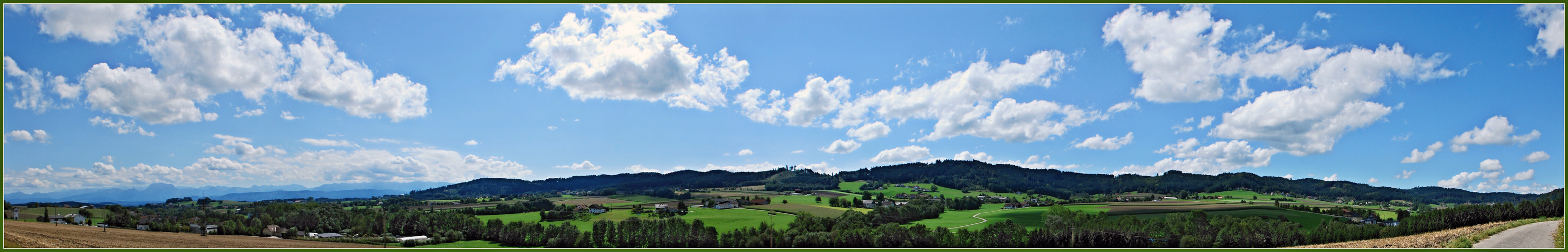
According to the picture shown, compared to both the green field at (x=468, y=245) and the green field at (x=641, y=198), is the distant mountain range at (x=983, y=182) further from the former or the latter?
the green field at (x=468, y=245)

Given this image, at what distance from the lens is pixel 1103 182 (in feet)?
275

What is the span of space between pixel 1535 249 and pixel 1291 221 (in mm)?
27421

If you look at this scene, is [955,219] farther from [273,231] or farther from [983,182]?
[273,231]

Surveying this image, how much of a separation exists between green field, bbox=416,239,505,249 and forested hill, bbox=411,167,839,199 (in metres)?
49.1

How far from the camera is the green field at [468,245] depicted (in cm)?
3544

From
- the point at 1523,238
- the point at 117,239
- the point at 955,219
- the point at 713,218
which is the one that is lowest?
the point at 955,219

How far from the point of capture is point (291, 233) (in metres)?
37.2

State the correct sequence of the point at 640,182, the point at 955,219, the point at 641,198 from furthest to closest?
the point at 640,182 → the point at 641,198 → the point at 955,219

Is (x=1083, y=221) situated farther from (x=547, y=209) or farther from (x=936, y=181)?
(x=936, y=181)

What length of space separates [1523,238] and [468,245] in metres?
48.1

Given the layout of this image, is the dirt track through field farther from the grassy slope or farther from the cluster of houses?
the cluster of houses

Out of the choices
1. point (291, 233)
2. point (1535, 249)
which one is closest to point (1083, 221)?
point (1535, 249)

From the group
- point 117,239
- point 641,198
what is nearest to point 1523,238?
point 117,239

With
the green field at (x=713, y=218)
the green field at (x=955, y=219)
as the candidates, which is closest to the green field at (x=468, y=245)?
the green field at (x=713, y=218)
